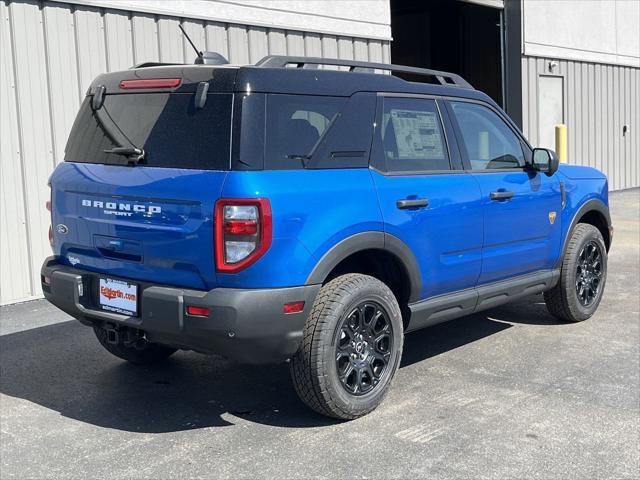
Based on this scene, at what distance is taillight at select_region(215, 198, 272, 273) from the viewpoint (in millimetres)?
3789

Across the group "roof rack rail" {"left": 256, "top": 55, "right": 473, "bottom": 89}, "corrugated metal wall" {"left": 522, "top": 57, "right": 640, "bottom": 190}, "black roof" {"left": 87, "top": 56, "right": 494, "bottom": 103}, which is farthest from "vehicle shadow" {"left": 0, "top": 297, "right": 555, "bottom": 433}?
"corrugated metal wall" {"left": 522, "top": 57, "right": 640, "bottom": 190}

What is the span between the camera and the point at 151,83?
14.3 ft

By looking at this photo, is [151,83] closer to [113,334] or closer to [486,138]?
[113,334]

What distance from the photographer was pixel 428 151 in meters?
4.95

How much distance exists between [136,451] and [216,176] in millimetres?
1475

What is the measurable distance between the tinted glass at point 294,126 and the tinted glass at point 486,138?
1262mm

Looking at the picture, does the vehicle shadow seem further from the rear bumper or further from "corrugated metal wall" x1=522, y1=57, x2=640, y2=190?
"corrugated metal wall" x1=522, y1=57, x2=640, y2=190

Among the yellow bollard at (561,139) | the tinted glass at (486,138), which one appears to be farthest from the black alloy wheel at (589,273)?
the yellow bollard at (561,139)

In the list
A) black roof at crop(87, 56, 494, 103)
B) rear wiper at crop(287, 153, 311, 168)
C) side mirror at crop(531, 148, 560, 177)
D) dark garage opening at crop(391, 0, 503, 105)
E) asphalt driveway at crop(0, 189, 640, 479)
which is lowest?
asphalt driveway at crop(0, 189, 640, 479)

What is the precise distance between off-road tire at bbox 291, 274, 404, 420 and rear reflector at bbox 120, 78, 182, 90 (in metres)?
1.37

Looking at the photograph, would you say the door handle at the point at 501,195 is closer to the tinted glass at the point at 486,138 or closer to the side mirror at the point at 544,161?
the tinted glass at the point at 486,138

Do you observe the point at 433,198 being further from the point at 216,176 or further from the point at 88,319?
the point at 88,319

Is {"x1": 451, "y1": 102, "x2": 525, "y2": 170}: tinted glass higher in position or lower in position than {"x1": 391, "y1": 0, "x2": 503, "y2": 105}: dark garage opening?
lower

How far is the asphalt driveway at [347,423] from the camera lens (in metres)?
3.81
